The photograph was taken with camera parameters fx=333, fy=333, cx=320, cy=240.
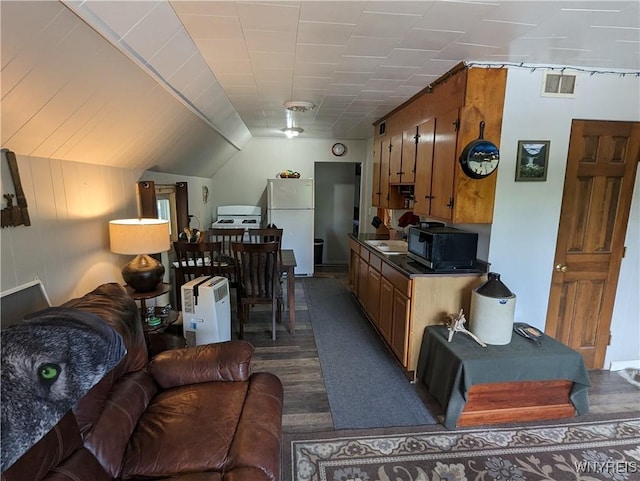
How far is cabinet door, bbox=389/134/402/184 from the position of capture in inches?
154

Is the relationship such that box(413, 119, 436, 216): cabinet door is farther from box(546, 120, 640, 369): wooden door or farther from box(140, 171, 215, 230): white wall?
box(140, 171, 215, 230): white wall

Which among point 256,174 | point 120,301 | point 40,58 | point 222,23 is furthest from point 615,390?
point 256,174

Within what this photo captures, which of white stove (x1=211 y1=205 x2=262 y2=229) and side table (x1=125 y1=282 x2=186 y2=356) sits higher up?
white stove (x1=211 y1=205 x2=262 y2=229)

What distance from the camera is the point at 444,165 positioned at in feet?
9.23

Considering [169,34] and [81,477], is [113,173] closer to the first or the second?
[169,34]

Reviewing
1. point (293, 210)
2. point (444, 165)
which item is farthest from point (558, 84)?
point (293, 210)

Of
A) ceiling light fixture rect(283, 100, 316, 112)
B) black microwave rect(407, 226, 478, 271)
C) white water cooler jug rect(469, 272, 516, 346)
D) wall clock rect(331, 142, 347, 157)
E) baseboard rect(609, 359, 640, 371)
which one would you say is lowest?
baseboard rect(609, 359, 640, 371)

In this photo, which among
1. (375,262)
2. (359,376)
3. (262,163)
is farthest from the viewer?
(262,163)

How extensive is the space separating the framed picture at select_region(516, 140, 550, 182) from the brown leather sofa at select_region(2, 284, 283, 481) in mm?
2371

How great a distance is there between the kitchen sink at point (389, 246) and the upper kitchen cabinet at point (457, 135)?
0.54m

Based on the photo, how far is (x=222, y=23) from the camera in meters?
1.89

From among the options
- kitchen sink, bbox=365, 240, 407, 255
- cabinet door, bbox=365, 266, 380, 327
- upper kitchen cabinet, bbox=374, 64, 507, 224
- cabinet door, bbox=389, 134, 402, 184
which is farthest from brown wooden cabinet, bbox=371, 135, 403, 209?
cabinet door, bbox=365, 266, 380, 327

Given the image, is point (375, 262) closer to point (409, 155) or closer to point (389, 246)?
point (389, 246)

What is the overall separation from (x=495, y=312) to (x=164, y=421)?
7.12 feet
